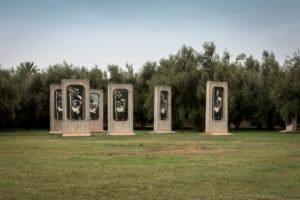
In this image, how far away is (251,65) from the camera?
6850cm

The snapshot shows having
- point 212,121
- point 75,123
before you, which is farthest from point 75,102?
point 212,121

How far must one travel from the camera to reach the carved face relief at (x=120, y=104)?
46562mm

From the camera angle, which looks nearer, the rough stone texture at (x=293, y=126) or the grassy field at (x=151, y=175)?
the grassy field at (x=151, y=175)

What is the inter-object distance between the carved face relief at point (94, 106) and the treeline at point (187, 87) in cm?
559

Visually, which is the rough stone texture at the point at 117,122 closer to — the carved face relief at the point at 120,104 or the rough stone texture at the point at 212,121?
the carved face relief at the point at 120,104

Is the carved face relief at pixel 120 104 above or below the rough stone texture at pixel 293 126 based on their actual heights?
above

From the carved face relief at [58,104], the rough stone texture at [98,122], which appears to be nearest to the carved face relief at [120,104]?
the rough stone texture at [98,122]

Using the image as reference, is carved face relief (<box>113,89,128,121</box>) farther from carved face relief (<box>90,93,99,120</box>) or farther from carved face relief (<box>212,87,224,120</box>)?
carved face relief (<box>90,93,99,120</box>)

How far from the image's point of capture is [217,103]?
4631 centimetres

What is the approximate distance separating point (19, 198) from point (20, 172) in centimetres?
488

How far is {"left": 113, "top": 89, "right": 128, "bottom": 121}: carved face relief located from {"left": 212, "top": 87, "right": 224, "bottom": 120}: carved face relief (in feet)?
24.5

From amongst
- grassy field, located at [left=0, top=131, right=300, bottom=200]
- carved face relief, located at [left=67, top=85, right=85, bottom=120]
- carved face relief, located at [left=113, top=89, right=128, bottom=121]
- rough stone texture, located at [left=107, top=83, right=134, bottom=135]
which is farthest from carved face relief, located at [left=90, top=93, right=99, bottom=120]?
grassy field, located at [left=0, top=131, right=300, bottom=200]

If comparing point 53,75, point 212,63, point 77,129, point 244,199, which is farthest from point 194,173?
point 53,75

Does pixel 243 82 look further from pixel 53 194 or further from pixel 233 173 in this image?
pixel 53 194
